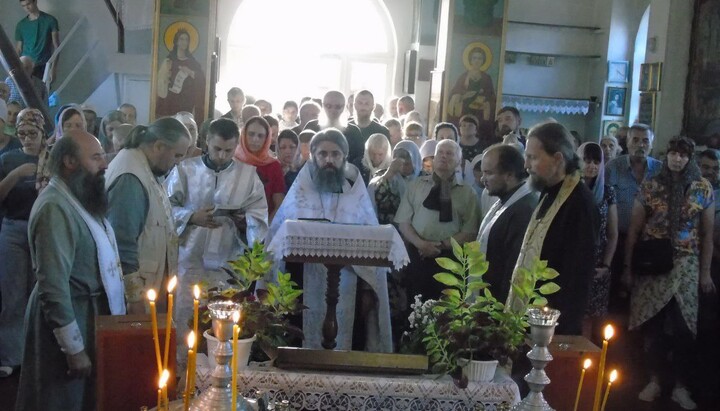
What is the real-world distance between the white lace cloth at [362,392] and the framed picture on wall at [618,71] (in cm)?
1281

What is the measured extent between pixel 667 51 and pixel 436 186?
544 cm

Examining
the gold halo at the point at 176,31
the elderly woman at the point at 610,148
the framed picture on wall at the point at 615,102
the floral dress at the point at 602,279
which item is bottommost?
the floral dress at the point at 602,279

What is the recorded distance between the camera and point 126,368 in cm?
301

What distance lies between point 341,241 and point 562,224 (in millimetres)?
1352

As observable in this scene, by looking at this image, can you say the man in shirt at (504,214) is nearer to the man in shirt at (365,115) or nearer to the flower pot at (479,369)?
the flower pot at (479,369)

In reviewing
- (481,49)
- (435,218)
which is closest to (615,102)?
(481,49)

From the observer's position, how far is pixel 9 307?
568cm

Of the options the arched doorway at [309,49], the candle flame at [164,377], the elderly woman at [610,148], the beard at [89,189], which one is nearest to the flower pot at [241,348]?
the beard at [89,189]

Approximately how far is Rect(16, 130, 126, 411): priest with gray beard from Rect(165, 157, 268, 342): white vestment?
1504 mm

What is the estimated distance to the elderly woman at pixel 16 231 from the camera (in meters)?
5.45

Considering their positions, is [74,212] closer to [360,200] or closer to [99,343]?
[99,343]

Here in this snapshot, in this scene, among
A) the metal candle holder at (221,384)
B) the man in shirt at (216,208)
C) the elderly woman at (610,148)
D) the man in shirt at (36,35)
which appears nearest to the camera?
the metal candle holder at (221,384)

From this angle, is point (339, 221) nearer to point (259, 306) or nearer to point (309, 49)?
point (259, 306)

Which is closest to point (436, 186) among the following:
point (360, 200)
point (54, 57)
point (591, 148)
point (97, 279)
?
point (360, 200)
